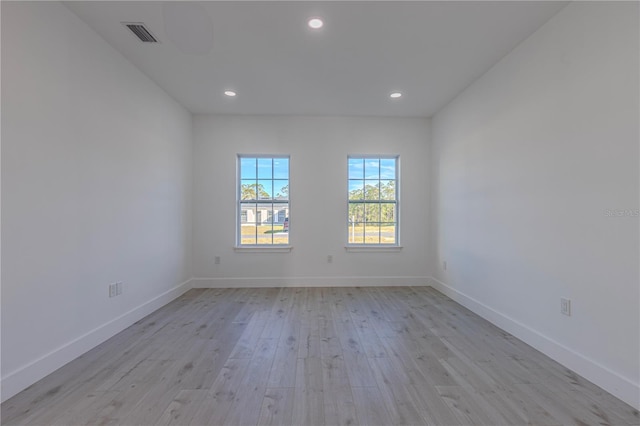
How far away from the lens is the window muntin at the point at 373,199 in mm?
4312

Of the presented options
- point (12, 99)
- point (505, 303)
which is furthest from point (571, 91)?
point (12, 99)

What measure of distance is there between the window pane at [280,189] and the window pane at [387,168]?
63.5 inches

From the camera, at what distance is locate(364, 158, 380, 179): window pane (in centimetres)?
434

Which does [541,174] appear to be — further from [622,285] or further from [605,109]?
[622,285]

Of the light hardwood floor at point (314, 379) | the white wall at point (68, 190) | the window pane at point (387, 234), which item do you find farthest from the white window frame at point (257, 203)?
the window pane at point (387, 234)

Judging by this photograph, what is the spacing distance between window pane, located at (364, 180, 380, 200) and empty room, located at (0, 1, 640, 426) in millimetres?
1030

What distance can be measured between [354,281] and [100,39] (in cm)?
408

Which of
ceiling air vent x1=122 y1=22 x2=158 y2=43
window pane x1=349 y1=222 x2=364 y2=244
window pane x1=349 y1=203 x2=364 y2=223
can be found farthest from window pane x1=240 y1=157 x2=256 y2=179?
ceiling air vent x1=122 y1=22 x2=158 y2=43

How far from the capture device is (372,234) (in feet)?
14.2

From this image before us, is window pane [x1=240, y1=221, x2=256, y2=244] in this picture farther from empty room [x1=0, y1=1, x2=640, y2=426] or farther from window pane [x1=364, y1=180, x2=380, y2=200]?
window pane [x1=364, y1=180, x2=380, y2=200]

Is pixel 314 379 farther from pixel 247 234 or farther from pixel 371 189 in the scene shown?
pixel 371 189

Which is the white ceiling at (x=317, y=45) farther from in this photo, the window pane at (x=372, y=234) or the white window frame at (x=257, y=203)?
the window pane at (x=372, y=234)

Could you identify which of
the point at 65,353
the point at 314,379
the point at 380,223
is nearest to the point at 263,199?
the point at 380,223

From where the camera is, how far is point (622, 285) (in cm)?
162
